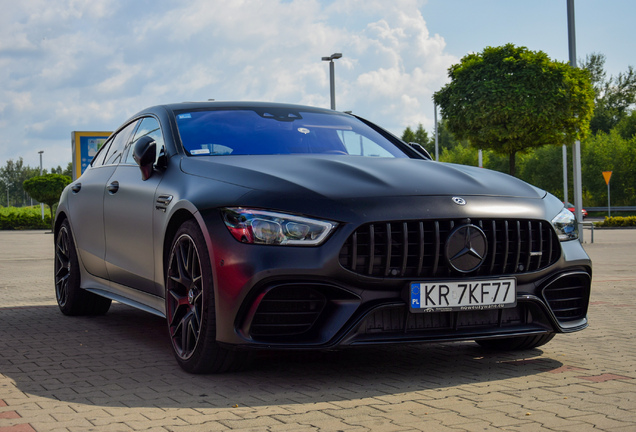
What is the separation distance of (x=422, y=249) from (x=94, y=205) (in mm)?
3204

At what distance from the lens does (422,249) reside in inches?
157

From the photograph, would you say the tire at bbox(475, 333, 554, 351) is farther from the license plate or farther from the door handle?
the door handle

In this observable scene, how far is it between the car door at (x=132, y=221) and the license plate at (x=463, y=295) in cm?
181

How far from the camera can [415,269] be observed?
4004 mm

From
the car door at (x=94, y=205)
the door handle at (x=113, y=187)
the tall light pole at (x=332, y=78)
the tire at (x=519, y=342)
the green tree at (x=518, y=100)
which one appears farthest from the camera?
the tall light pole at (x=332, y=78)

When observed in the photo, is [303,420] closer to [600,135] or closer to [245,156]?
[245,156]

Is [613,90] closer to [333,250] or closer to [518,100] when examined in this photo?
[518,100]

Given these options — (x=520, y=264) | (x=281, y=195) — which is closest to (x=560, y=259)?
(x=520, y=264)

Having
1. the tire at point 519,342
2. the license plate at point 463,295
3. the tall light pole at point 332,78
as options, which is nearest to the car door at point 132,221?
the license plate at point 463,295

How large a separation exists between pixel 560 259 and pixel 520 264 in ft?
0.93

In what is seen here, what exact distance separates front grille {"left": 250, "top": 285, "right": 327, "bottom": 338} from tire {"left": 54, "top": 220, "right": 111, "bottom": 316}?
3.31 meters

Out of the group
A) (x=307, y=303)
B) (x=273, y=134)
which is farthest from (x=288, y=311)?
(x=273, y=134)

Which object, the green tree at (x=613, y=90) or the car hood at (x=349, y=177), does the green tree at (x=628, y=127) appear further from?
the car hood at (x=349, y=177)

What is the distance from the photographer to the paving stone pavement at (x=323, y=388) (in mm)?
3416
